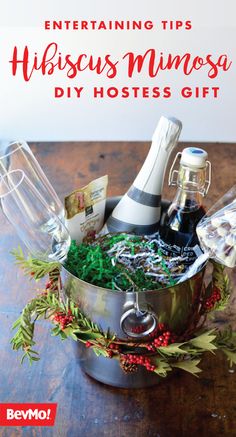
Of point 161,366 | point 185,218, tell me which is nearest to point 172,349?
point 161,366

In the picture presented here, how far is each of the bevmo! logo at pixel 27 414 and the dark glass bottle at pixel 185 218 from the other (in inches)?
8.6

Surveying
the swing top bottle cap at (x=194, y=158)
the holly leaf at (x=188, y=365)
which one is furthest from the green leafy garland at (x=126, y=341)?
the swing top bottle cap at (x=194, y=158)

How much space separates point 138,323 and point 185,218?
155mm

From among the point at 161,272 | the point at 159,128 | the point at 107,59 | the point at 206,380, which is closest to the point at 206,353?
the point at 206,380

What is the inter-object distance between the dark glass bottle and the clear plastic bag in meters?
0.05

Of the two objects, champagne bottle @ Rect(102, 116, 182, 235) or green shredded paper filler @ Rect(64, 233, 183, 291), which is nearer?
green shredded paper filler @ Rect(64, 233, 183, 291)

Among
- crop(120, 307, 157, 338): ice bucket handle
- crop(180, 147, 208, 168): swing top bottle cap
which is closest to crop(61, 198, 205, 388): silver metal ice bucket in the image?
crop(120, 307, 157, 338): ice bucket handle

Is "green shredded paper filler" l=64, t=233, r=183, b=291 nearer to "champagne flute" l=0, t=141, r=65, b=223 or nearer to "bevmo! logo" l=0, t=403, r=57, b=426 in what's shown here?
"champagne flute" l=0, t=141, r=65, b=223

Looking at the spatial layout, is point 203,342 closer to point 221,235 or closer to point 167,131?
point 221,235

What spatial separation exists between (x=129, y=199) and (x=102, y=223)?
5cm

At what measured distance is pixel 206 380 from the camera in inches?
23.7

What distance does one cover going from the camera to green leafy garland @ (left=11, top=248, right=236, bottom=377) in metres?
0.52

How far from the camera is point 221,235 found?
0.51 m

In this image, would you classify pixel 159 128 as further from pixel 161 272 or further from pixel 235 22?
pixel 235 22
